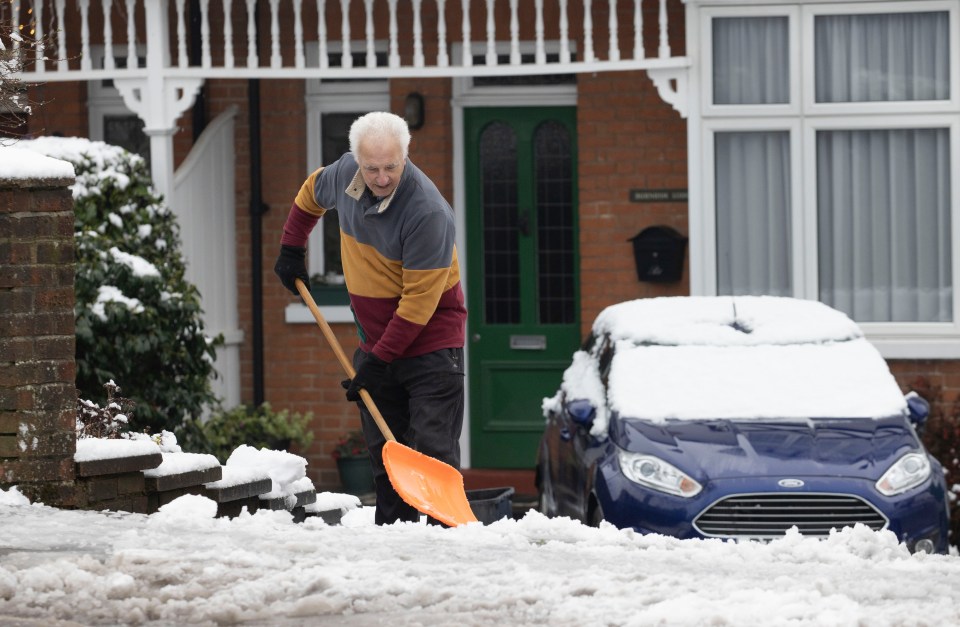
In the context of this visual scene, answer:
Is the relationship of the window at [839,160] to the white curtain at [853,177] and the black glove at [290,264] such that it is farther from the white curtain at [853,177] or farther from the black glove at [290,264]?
the black glove at [290,264]

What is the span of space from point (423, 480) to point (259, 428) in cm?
569

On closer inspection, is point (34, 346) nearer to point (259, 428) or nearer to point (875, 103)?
point (259, 428)

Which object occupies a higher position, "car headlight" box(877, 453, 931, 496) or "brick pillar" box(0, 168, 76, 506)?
"brick pillar" box(0, 168, 76, 506)

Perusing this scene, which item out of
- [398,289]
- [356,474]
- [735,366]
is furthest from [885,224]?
[398,289]

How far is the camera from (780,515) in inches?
304

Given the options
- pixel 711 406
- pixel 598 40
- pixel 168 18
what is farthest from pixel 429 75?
pixel 711 406

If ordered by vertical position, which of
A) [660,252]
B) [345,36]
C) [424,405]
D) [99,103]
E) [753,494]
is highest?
[345,36]

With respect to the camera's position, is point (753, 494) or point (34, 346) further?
point (753, 494)

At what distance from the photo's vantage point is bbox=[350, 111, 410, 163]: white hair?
20.7 feet

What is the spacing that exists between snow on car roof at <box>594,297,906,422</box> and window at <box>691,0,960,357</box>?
72.5 inches

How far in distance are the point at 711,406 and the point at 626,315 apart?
1241mm

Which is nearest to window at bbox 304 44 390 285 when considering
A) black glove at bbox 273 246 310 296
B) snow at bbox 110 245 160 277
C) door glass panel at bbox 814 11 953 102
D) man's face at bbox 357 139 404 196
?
snow at bbox 110 245 160 277

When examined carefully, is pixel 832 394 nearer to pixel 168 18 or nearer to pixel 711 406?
pixel 711 406

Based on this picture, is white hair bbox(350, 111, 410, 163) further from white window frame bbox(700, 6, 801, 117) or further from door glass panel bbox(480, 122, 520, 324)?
door glass panel bbox(480, 122, 520, 324)
